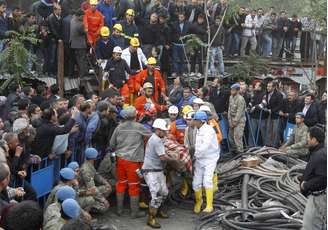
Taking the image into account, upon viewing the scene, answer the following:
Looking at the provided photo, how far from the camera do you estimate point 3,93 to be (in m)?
13.6

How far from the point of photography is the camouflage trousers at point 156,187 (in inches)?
416

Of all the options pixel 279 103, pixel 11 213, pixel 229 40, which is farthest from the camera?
pixel 229 40

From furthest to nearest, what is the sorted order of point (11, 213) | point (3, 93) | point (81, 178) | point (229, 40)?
point (229, 40) < point (3, 93) < point (81, 178) < point (11, 213)

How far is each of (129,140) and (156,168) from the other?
0.73 metres

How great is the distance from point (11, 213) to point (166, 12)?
12.1 metres

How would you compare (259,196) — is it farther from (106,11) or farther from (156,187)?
(106,11)

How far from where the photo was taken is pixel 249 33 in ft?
67.4

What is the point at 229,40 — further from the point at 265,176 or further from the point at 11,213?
the point at 11,213

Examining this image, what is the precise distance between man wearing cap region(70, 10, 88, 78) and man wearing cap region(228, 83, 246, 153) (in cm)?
386

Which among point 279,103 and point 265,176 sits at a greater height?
point 279,103

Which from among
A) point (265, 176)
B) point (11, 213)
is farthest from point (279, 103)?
point (11, 213)

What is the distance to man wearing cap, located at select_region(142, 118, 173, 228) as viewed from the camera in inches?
414

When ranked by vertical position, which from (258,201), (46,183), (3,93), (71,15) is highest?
(71,15)

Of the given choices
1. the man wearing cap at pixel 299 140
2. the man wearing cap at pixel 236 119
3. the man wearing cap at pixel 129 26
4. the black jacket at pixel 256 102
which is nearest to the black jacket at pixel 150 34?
the man wearing cap at pixel 129 26
